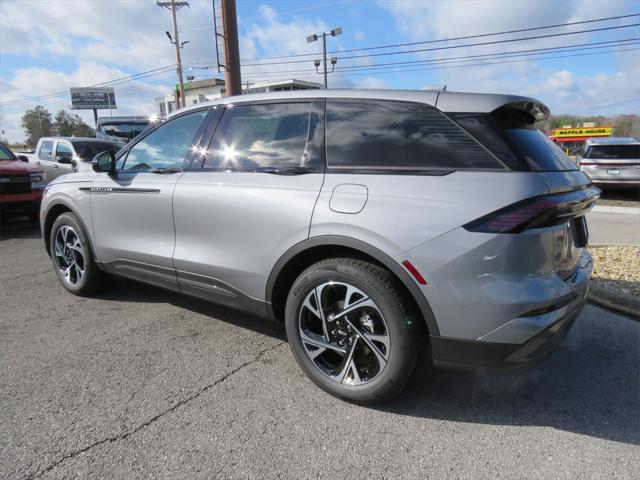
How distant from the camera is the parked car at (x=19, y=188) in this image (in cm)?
809

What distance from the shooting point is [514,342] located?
2.22 m

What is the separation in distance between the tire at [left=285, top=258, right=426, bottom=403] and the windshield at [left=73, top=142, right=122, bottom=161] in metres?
10.5

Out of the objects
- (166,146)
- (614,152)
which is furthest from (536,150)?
(614,152)

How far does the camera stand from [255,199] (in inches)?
116

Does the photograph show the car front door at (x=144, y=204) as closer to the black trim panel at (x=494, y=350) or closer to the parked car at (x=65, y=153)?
the black trim panel at (x=494, y=350)

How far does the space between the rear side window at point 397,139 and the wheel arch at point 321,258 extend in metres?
0.48

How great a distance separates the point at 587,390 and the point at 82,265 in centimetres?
Answer: 443

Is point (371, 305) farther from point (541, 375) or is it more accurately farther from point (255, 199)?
point (541, 375)

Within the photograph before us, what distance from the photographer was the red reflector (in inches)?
91.9

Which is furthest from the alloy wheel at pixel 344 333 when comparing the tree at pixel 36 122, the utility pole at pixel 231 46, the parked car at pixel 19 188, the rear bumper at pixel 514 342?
the tree at pixel 36 122

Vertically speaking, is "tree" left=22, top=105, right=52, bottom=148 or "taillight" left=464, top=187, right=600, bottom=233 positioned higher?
"tree" left=22, top=105, right=52, bottom=148

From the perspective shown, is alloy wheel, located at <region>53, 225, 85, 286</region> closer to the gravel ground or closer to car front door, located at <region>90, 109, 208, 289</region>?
car front door, located at <region>90, 109, 208, 289</region>

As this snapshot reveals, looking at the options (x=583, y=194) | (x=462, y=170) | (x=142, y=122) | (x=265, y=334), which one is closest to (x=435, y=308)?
(x=462, y=170)

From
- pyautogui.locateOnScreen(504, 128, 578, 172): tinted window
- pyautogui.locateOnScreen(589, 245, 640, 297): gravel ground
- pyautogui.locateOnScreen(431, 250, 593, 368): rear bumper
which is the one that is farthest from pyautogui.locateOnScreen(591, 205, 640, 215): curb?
pyautogui.locateOnScreen(431, 250, 593, 368): rear bumper
